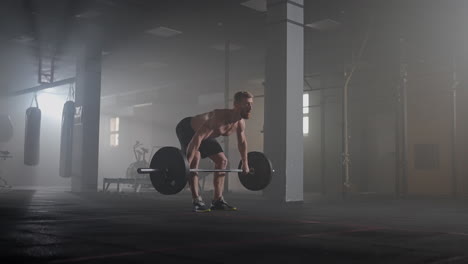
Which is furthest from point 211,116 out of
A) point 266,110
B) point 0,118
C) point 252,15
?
point 0,118

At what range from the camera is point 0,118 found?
14.6 m

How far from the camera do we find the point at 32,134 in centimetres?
1316

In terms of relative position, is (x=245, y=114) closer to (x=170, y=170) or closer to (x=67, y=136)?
(x=170, y=170)

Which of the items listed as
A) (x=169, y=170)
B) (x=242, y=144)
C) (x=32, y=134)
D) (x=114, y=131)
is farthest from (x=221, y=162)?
(x=114, y=131)

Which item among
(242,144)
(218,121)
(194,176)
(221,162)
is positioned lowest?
(194,176)

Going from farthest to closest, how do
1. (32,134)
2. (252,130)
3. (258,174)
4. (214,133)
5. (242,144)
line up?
(252,130), (32,134), (258,174), (242,144), (214,133)

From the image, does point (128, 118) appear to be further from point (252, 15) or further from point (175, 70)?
point (252, 15)

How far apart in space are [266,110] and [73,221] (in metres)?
3.55

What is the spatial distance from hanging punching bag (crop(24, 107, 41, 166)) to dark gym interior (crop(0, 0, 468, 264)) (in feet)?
0.12

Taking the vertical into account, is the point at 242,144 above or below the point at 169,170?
above

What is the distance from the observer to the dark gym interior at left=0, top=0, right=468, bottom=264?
2.98 m

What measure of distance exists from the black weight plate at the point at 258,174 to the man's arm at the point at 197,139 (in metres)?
0.58

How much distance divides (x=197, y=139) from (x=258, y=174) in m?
0.82

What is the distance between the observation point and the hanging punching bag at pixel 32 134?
1295 cm
